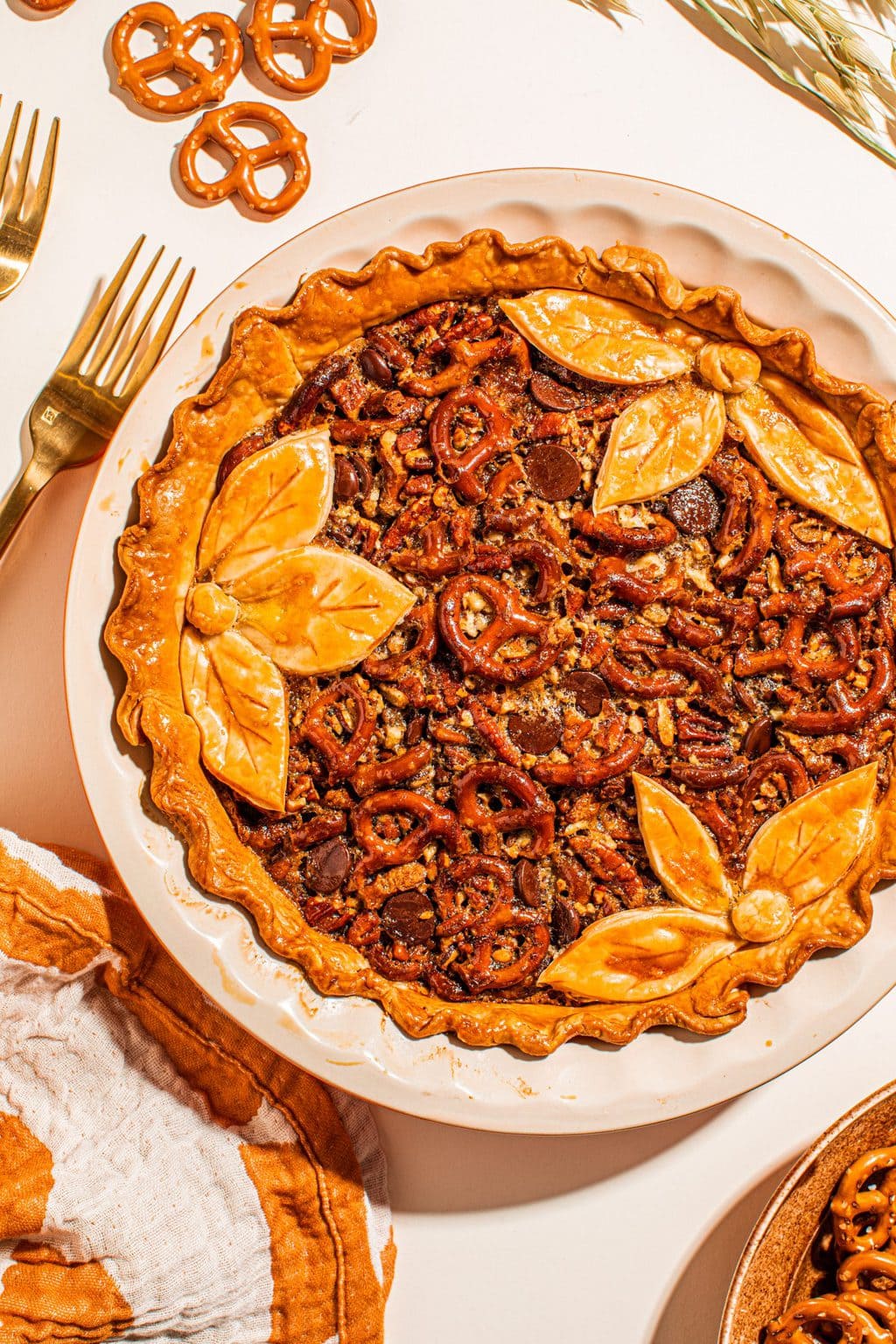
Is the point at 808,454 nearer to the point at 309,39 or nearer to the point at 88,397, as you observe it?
the point at 309,39

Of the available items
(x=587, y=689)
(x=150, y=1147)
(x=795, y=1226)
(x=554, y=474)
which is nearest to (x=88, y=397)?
(x=554, y=474)

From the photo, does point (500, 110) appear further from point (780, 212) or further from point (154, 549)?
point (154, 549)

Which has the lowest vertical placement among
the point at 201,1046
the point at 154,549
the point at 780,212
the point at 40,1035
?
the point at 40,1035

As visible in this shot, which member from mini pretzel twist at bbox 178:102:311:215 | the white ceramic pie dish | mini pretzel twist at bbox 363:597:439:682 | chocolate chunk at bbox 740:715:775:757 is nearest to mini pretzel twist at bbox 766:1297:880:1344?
the white ceramic pie dish

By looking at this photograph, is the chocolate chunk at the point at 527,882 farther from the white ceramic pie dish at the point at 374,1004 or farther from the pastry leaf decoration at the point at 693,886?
the white ceramic pie dish at the point at 374,1004

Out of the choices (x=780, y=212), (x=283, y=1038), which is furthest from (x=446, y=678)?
(x=780, y=212)

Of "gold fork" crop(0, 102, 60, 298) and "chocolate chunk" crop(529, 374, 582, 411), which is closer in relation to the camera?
"chocolate chunk" crop(529, 374, 582, 411)

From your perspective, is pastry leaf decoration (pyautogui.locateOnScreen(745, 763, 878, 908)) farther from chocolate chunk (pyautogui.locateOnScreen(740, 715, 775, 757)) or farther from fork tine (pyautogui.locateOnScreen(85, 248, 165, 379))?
fork tine (pyautogui.locateOnScreen(85, 248, 165, 379))
